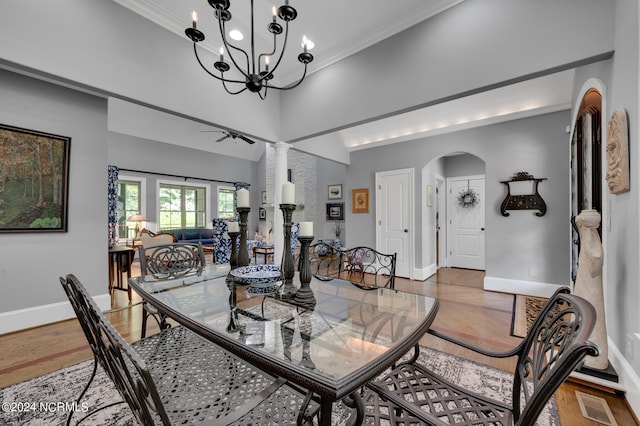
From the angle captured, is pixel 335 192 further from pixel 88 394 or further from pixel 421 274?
pixel 88 394

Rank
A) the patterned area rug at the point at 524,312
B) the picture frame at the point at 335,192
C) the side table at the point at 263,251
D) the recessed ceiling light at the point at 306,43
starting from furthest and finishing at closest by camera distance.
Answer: the picture frame at the point at 335,192
the side table at the point at 263,251
the patterned area rug at the point at 524,312
the recessed ceiling light at the point at 306,43

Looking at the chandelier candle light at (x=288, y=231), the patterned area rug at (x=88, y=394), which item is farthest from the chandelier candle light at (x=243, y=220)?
the patterned area rug at (x=88, y=394)

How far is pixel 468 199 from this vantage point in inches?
231

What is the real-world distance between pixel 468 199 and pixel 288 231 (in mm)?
5464

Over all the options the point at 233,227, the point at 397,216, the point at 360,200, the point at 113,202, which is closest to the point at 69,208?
the point at 233,227

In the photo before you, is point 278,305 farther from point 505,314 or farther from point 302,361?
point 505,314

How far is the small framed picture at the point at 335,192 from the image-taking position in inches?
299

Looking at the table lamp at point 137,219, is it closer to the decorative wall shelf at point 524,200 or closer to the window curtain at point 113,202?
the window curtain at point 113,202

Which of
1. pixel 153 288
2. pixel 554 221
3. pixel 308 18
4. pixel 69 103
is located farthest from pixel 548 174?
pixel 69 103

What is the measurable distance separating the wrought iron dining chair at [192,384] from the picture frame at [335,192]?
6.33 meters

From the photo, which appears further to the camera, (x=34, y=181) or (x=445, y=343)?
(x=34, y=181)

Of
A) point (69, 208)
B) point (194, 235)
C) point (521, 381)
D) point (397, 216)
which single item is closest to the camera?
point (521, 381)

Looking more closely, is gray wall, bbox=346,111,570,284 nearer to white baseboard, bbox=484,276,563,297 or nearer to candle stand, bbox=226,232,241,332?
white baseboard, bbox=484,276,563,297

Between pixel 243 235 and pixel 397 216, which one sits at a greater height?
pixel 397 216
